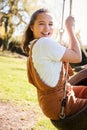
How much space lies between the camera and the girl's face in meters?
3.13

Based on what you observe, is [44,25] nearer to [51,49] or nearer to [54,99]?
[51,49]

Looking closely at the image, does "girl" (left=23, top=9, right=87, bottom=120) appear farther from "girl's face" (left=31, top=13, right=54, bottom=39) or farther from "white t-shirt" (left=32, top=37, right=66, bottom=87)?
"girl's face" (left=31, top=13, right=54, bottom=39)

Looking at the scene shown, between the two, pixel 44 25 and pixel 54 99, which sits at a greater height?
pixel 44 25

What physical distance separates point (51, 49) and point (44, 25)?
35 centimetres

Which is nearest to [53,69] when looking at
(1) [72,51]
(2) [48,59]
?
(2) [48,59]

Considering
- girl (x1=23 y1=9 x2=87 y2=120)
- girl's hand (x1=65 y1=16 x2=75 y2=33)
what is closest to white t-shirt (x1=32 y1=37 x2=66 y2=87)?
girl (x1=23 y1=9 x2=87 y2=120)

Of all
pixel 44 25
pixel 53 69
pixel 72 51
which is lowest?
pixel 53 69

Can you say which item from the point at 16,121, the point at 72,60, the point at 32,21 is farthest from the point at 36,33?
the point at 16,121

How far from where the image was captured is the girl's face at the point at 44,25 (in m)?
3.13

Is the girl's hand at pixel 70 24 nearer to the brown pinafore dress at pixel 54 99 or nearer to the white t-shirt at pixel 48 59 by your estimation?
the white t-shirt at pixel 48 59

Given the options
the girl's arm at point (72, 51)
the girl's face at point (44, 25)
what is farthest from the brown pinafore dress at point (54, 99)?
the girl's face at point (44, 25)

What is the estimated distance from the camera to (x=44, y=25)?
3.13 metres

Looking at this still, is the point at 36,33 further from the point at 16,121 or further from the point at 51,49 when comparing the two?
the point at 16,121

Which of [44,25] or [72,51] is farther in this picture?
[44,25]
